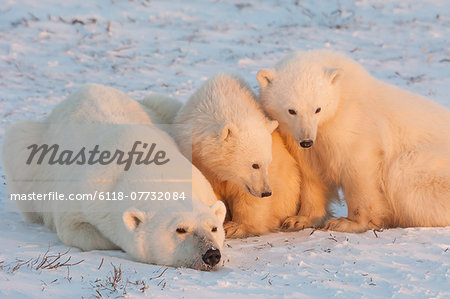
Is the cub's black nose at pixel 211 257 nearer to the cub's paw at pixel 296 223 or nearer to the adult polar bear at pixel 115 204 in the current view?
the adult polar bear at pixel 115 204

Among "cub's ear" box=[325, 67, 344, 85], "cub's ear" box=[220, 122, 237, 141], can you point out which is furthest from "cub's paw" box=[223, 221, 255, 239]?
"cub's ear" box=[325, 67, 344, 85]

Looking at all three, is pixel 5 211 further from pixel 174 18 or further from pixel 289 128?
pixel 174 18

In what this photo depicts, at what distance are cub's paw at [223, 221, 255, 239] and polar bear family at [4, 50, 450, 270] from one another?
0.4 inches

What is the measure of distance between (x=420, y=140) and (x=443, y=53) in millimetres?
6220

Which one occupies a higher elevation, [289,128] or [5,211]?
[289,128]

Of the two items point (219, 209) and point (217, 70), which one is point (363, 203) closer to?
point (219, 209)

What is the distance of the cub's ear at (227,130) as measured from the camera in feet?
17.6

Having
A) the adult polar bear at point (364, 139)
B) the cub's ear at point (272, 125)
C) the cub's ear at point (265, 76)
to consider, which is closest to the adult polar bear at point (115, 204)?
the cub's ear at point (272, 125)

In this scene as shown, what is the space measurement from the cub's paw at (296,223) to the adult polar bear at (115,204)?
3.12 ft

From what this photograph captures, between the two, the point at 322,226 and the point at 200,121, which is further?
the point at 322,226

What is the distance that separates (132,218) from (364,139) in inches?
87.9

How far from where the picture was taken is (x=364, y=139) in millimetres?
5711

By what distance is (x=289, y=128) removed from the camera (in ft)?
18.8

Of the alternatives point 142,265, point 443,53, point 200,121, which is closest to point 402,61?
point 443,53
